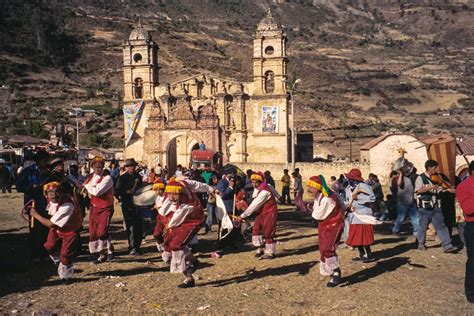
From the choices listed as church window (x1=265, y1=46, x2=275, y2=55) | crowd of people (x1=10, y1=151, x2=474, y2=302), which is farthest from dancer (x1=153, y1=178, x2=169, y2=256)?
church window (x1=265, y1=46, x2=275, y2=55)

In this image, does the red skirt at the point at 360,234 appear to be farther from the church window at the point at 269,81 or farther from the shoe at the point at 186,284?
the church window at the point at 269,81

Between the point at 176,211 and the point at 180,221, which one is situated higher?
the point at 176,211

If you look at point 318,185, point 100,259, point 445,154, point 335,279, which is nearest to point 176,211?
point 318,185

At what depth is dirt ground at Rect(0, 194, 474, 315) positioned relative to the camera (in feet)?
22.2

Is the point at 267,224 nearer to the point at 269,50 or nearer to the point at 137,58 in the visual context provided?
the point at 269,50

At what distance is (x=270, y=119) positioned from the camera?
34500 mm

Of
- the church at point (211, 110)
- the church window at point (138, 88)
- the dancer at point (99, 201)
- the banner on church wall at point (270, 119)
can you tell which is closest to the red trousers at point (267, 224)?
the dancer at point (99, 201)

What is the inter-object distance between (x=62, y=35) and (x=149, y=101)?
63.1m

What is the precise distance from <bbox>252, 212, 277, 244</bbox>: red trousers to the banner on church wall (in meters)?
25.1

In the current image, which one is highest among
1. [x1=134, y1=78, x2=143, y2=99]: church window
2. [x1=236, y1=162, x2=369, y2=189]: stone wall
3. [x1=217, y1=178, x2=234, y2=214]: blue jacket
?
[x1=134, y1=78, x2=143, y2=99]: church window

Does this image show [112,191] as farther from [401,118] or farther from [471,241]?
[401,118]

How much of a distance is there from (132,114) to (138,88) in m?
2.18

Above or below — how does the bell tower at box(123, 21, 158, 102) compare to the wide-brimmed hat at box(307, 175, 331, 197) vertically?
above

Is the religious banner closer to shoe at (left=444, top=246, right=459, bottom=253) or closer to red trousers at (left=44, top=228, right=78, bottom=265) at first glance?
shoe at (left=444, top=246, right=459, bottom=253)
